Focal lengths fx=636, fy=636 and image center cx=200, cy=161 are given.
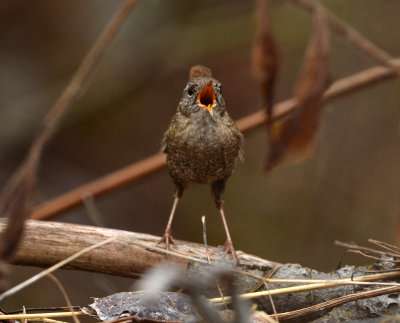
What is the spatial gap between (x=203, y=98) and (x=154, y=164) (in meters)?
0.97

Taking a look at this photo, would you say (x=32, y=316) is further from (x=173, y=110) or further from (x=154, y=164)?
(x=173, y=110)

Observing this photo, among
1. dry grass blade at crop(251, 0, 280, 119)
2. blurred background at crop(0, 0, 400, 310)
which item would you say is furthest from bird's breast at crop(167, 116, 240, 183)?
blurred background at crop(0, 0, 400, 310)

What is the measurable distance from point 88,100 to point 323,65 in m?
4.12

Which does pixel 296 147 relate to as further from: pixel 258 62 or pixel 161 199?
pixel 161 199

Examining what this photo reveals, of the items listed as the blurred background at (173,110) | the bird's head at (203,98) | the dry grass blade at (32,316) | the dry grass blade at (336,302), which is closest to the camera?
the dry grass blade at (32,316)

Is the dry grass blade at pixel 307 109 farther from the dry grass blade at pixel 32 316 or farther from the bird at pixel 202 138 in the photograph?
the dry grass blade at pixel 32 316

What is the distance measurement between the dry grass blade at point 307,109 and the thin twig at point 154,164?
955mm

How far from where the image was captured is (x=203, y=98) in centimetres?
324

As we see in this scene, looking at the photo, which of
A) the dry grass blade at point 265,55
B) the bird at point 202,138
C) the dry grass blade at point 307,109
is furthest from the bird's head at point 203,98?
the dry grass blade at point 265,55

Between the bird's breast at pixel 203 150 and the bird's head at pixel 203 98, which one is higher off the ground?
the bird's head at pixel 203 98

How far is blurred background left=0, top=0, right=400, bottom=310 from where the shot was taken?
627cm

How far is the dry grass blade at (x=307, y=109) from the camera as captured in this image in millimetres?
2471

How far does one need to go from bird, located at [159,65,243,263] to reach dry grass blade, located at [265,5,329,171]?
0.35m

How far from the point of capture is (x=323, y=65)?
2508 mm
